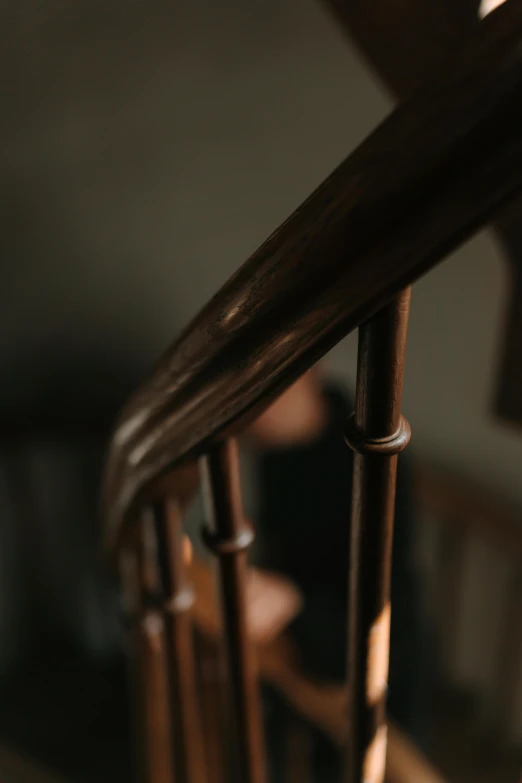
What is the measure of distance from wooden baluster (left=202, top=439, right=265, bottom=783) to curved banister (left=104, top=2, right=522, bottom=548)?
73mm

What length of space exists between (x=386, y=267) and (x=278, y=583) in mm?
1078

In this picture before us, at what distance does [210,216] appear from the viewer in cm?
191

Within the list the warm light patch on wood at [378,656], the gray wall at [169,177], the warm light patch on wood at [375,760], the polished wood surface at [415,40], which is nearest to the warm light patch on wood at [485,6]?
the polished wood surface at [415,40]

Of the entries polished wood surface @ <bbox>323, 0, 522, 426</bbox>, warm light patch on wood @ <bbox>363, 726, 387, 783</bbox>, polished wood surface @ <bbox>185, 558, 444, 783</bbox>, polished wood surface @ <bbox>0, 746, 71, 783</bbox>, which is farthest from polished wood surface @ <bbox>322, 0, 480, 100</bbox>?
polished wood surface @ <bbox>0, 746, 71, 783</bbox>

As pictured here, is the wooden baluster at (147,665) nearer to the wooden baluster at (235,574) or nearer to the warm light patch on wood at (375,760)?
the wooden baluster at (235,574)

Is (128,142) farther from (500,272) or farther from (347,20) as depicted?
(347,20)

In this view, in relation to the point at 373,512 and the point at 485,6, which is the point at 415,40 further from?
the point at 373,512

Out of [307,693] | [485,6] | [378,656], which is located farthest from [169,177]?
[378,656]

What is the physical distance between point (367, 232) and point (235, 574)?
0.32 meters

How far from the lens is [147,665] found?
0.78 m

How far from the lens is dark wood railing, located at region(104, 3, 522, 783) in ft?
0.91

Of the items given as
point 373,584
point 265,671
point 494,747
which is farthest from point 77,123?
point 494,747

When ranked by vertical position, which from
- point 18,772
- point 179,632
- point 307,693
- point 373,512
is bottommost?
point 307,693

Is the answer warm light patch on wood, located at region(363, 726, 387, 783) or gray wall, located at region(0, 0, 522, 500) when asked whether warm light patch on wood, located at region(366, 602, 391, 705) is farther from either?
gray wall, located at region(0, 0, 522, 500)
